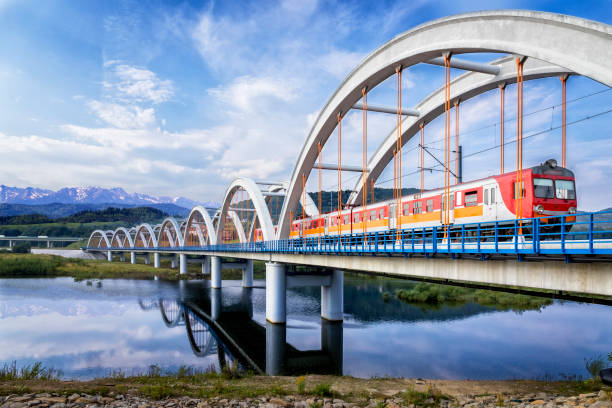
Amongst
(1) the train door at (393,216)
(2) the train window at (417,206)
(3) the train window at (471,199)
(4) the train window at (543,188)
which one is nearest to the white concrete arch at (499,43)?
(4) the train window at (543,188)

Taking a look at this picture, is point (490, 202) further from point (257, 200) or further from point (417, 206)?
point (257, 200)

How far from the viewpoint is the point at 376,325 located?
30.0 metres

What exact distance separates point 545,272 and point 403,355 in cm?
1331

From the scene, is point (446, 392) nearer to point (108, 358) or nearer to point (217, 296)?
point (108, 358)

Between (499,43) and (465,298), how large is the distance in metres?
32.6

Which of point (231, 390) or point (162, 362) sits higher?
point (231, 390)

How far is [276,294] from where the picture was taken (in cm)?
3172

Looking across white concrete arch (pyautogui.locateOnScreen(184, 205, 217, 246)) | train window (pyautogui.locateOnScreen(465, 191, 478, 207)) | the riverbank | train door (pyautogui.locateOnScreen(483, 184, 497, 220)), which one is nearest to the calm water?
the riverbank

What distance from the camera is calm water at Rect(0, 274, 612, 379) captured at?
20.9 m

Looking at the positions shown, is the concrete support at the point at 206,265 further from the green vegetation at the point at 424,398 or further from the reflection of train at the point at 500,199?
the green vegetation at the point at 424,398

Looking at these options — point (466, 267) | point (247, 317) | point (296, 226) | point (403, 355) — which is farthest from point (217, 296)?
point (466, 267)

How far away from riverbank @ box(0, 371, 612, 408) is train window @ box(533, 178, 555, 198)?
6662 millimetres

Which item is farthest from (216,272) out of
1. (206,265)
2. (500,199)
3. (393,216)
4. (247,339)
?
(500,199)

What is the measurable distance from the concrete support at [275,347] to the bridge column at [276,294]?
2.03 ft
